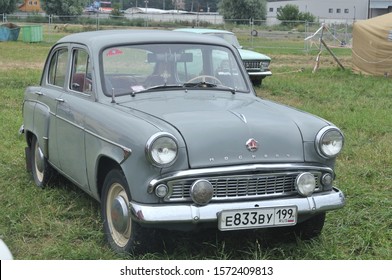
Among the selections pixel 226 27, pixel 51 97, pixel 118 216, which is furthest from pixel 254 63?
pixel 226 27

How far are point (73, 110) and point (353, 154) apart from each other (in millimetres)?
3764

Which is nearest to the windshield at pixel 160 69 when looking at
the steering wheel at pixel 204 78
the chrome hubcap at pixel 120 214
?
the steering wheel at pixel 204 78

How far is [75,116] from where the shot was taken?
456 cm

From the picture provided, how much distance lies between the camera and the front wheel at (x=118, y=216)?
3.76 m

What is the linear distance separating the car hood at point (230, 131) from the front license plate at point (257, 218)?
31cm

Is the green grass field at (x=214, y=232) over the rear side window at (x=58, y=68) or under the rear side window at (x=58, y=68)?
under

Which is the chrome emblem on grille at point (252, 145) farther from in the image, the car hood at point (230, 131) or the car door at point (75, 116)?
the car door at point (75, 116)

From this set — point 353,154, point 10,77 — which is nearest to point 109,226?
point 353,154

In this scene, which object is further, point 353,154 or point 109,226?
point 353,154

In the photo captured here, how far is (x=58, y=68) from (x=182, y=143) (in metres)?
2.40

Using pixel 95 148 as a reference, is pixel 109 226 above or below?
below

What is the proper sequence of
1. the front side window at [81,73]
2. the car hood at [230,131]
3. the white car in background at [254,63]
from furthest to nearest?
the white car in background at [254,63] < the front side window at [81,73] < the car hood at [230,131]

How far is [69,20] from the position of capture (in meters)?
51.7

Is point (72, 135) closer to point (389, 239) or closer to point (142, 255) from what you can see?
point (142, 255)
